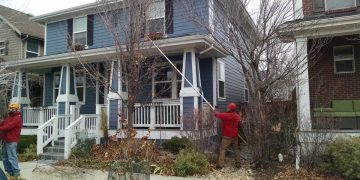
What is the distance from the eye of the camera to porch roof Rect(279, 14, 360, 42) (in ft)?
33.6

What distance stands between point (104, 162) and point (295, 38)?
7112 millimetres

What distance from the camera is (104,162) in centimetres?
1093

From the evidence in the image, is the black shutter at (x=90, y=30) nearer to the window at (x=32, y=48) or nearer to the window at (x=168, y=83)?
the window at (x=168, y=83)

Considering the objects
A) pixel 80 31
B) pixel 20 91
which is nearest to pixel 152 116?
pixel 80 31

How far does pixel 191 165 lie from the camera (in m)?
9.24

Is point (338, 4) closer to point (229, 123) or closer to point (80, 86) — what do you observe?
point (229, 123)

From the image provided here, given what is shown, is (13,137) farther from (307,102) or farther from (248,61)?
(307,102)

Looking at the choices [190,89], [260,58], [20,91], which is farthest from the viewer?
[20,91]

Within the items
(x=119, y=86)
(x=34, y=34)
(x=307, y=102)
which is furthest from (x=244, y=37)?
(x=34, y=34)

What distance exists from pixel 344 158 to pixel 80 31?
14.0 metres

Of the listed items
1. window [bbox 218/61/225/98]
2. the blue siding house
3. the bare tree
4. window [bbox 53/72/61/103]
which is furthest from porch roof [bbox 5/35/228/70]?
the bare tree

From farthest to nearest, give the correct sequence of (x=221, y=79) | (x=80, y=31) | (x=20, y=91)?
(x=80, y=31) < (x=20, y=91) < (x=221, y=79)

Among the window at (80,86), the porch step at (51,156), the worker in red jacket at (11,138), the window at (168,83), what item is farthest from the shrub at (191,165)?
A: the window at (80,86)

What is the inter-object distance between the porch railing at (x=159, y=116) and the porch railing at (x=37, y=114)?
494cm
